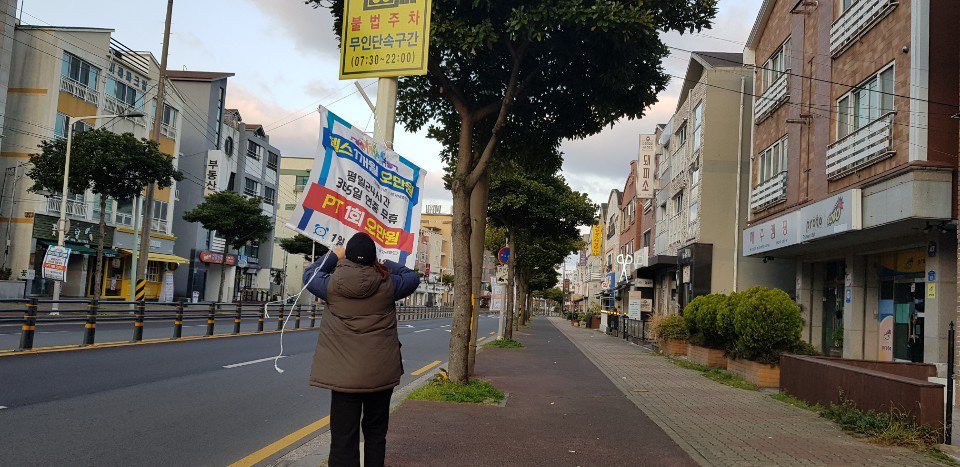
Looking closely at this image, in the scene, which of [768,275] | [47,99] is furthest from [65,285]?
[768,275]

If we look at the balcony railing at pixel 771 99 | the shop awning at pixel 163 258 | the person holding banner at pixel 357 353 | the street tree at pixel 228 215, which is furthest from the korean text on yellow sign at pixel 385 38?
the shop awning at pixel 163 258

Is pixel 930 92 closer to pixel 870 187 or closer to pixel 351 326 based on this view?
pixel 870 187

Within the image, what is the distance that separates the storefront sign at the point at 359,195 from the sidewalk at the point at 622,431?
186 centimetres

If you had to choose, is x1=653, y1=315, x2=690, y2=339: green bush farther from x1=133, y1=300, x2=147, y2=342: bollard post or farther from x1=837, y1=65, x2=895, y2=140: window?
x1=133, y1=300, x2=147, y2=342: bollard post

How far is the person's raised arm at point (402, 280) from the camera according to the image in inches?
191

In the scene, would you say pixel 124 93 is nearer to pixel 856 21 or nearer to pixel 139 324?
pixel 139 324

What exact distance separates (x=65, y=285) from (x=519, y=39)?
120 feet

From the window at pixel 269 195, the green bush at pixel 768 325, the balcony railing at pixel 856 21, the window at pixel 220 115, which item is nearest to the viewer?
the green bush at pixel 768 325

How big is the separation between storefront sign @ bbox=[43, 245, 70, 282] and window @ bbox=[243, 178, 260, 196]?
36.8 meters

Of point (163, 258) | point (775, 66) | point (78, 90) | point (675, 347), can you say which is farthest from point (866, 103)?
point (163, 258)

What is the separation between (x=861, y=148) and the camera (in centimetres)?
1512

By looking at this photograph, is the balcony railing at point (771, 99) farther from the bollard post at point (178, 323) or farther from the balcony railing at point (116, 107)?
the balcony railing at point (116, 107)

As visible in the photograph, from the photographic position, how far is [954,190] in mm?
12531

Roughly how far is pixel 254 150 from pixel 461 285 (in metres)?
54.3
